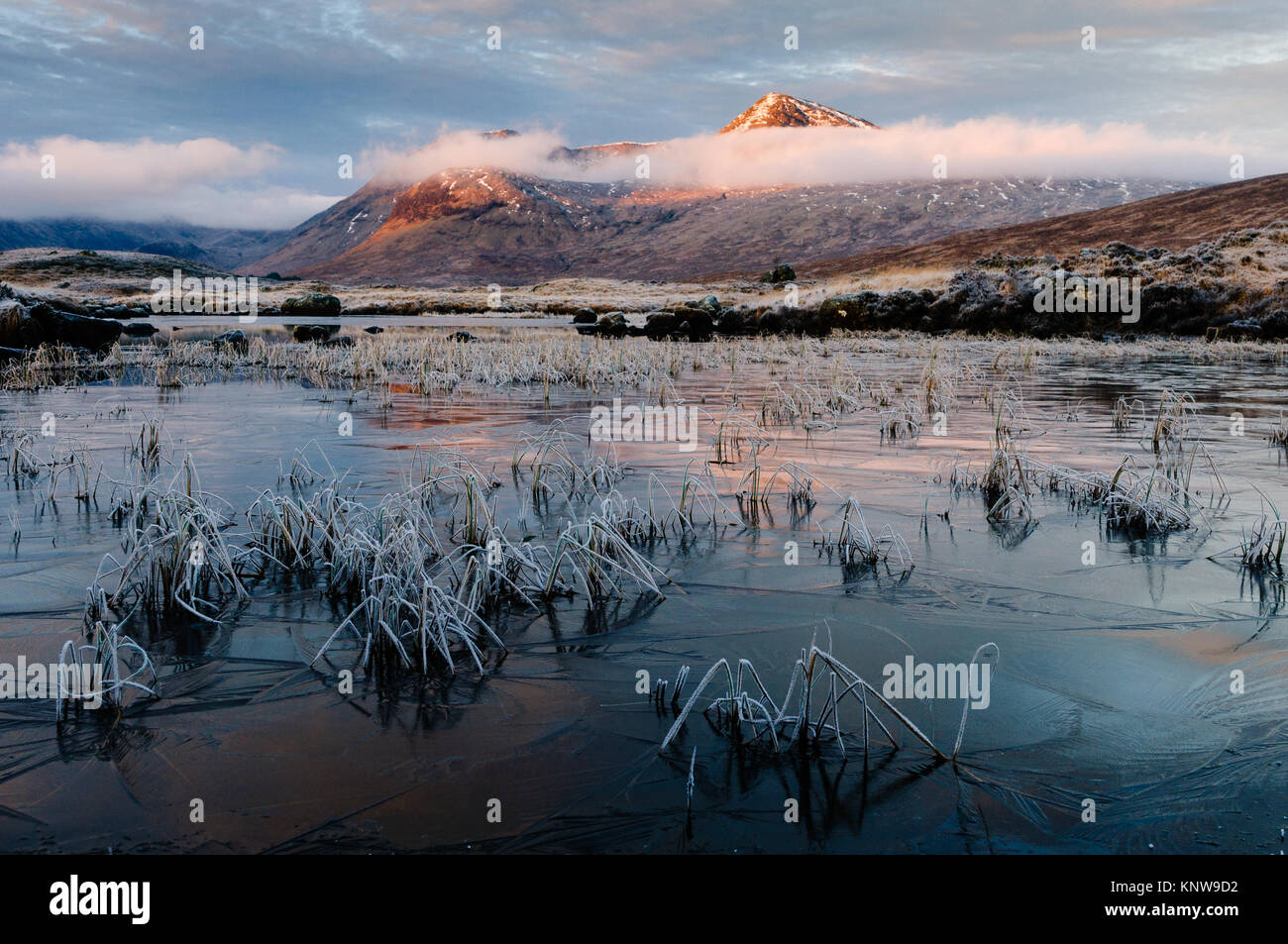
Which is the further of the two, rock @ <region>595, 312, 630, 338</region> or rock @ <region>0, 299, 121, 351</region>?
rock @ <region>595, 312, 630, 338</region>

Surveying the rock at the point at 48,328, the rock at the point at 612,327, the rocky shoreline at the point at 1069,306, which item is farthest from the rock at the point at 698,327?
the rock at the point at 48,328

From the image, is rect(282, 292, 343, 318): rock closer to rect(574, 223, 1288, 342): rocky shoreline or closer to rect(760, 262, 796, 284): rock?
rect(574, 223, 1288, 342): rocky shoreline

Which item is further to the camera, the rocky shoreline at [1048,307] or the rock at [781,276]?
the rock at [781,276]

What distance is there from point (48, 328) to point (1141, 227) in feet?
232

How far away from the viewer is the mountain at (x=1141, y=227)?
193 feet

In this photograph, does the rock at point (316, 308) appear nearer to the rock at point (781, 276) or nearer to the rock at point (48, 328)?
the rock at point (48, 328)

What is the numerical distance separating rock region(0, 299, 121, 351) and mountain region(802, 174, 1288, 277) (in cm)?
4601

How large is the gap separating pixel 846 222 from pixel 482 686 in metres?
187

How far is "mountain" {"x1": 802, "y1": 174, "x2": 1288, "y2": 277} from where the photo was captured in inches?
2311

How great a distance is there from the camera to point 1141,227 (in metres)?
66.1

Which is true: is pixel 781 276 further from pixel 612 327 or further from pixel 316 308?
pixel 612 327

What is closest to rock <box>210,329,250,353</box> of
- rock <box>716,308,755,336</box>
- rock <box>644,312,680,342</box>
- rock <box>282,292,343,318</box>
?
rock <box>644,312,680,342</box>

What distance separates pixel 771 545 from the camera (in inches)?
249

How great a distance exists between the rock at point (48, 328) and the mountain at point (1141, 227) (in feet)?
151
